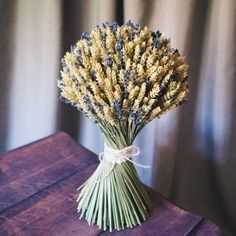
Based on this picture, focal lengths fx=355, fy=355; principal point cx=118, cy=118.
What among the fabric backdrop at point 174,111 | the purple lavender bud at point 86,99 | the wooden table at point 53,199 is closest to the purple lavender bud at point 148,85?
the purple lavender bud at point 86,99

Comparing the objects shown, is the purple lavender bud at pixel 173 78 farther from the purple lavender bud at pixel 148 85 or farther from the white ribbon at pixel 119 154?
the white ribbon at pixel 119 154

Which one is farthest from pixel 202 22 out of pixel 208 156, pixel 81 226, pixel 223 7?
pixel 81 226

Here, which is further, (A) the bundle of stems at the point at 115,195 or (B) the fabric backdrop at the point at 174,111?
(B) the fabric backdrop at the point at 174,111

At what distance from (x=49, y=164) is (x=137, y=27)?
472 millimetres

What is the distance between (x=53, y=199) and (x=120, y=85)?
372mm

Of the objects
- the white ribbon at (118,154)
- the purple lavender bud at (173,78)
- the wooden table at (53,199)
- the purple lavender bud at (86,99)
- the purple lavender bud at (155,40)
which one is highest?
the purple lavender bud at (155,40)

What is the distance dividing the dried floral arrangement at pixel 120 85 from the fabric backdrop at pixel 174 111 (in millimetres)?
536

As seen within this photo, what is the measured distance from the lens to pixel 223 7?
3.62 feet

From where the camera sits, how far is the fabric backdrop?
1.17m

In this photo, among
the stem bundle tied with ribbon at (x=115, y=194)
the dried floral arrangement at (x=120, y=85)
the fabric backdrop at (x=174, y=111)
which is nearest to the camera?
the dried floral arrangement at (x=120, y=85)

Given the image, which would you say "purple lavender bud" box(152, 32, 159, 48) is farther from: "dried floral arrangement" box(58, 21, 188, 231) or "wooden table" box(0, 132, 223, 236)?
"wooden table" box(0, 132, 223, 236)

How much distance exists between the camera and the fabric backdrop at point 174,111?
3.82 ft

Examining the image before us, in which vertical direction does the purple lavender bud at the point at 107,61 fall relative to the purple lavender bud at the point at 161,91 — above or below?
above

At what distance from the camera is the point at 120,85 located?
0.61m
